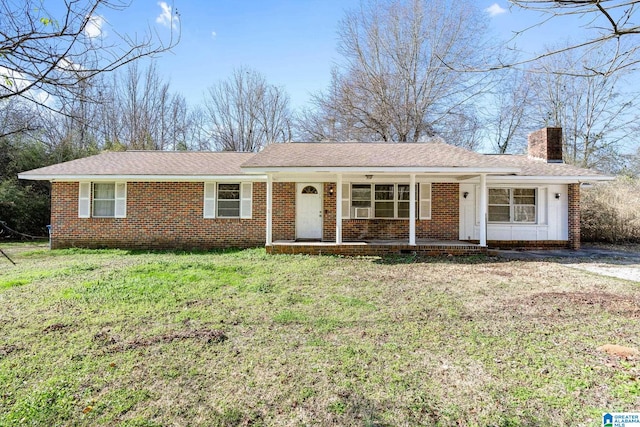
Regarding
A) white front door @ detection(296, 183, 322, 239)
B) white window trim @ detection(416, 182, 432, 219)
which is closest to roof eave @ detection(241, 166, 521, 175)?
white window trim @ detection(416, 182, 432, 219)

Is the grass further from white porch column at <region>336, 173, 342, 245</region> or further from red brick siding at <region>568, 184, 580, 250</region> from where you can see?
red brick siding at <region>568, 184, 580, 250</region>

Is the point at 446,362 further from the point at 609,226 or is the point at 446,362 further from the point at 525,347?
the point at 609,226

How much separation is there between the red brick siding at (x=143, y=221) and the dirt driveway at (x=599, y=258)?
9541 millimetres

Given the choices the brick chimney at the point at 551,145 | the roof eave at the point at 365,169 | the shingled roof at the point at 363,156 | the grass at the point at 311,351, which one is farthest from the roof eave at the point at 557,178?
the grass at the point at 311,351

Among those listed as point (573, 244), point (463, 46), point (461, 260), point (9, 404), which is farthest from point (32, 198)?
point (463, 46)

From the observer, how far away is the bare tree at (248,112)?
26.5 m

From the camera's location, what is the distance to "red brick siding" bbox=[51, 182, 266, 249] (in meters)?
11.8

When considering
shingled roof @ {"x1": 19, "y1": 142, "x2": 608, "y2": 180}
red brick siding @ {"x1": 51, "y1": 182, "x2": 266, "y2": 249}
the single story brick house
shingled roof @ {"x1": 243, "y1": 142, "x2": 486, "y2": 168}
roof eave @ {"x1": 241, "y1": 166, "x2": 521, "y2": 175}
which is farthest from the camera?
red brick siding @ {"x1": 51, "y1": 182, "x2": 266, "y2": 249}

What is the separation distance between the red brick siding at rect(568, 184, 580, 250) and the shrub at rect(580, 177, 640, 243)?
320cm

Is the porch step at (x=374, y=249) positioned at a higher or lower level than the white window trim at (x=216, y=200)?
lower

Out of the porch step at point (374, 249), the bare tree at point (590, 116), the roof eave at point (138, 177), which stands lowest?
the porch step at point (374, 249)

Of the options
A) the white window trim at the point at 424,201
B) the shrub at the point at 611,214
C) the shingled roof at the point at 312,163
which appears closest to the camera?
the shingled roof at the point at 312,163

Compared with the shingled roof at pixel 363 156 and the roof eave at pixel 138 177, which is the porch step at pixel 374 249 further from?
the roof eave at pixel 138 177

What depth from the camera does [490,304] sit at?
549cm
